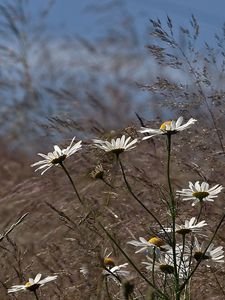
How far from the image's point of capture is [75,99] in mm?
2834

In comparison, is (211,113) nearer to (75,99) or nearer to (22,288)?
(22,288)

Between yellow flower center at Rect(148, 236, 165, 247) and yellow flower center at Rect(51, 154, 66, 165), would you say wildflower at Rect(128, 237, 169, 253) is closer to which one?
yellow flower center at Rect(148, 236, 165, 247)

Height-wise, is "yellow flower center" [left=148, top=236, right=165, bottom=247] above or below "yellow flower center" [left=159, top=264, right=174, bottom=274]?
above

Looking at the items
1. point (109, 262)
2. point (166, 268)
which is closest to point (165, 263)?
point (166, 268)

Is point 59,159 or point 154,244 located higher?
point 59,159

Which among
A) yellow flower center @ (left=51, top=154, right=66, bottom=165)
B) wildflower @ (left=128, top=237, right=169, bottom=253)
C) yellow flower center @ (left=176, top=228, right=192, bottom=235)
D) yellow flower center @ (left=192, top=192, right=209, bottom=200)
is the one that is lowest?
wildflower @ (left=128, top=237, right=169, bottom=253)

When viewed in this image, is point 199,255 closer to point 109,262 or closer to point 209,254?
point 209,254

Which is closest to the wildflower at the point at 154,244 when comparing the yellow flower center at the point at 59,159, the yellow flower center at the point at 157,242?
the yellow flower center at the point at 157,242

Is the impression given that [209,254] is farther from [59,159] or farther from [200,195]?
[59,159]

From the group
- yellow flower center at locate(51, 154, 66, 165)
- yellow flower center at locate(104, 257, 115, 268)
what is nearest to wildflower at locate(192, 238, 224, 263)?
yellow flower center at locate(104, 257, 115, 268)

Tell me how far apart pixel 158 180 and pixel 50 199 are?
0.32 metres

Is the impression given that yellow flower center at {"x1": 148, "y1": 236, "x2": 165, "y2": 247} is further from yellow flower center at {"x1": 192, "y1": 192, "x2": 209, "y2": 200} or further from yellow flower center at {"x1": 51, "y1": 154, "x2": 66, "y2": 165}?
yellow flower center at {"x1": 51, "y1": 154, "x2": 66, "y2": 165}

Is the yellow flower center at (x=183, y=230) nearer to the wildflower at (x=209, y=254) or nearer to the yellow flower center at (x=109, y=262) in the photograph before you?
the wildflower at (x=209, y=254)

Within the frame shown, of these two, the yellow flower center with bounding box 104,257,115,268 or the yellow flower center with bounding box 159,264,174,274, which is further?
the yellow flower center with bounding box 104,257,115,268
